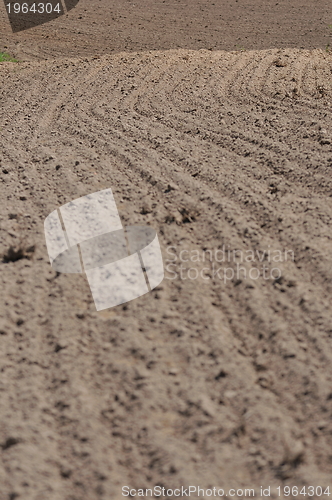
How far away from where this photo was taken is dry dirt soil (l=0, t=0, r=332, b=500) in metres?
2.52

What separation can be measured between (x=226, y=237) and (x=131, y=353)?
1.56 m

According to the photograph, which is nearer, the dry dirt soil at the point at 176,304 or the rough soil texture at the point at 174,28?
the dry dirt soil at the point at 176,304

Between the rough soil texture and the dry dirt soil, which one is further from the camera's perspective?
the rough soil texture

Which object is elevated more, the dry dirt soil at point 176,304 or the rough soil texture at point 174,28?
the rough soil texture at point 174,28

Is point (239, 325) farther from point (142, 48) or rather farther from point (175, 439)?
point (142, 48)

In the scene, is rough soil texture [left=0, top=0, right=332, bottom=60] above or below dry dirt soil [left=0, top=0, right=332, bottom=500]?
above

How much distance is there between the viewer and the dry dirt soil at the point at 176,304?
8.25 ft

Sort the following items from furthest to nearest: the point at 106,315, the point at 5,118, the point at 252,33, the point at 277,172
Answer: the point at 252,33, the point at 5,118, the point at 277,172, the point at 106,315

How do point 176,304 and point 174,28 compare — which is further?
point 174,28

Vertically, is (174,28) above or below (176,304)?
above

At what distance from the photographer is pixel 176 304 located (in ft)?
11.2

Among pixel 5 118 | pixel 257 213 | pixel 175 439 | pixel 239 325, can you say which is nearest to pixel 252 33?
pixel 5 118

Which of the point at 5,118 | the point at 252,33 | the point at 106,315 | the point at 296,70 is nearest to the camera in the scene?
the point at 106,315

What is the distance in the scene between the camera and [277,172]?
500cm
